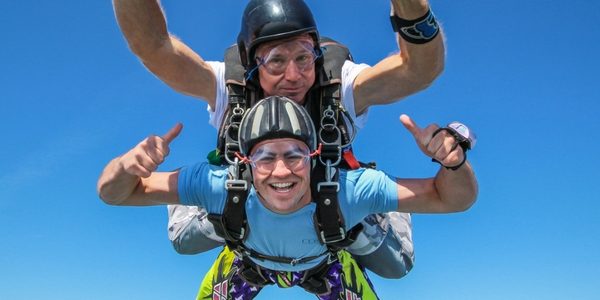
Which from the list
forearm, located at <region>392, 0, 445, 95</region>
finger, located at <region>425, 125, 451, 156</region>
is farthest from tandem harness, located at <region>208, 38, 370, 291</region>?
finger, located at <region>425, 125, 451, 156</region>

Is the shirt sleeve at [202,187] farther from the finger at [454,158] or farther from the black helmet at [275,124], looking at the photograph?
the finger at [454,158]

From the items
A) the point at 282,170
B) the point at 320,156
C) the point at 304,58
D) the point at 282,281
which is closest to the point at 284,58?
the point at 304,58

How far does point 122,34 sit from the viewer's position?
14.9 feet

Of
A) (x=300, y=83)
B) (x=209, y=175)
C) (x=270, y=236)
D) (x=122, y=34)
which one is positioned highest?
(x=122, y=34)

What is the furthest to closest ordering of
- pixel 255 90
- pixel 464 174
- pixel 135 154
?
pixel 255 90 < pixel 464 174 < pixel 135 154

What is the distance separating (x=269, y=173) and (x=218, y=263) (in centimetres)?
220

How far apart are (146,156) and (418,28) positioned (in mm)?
1952

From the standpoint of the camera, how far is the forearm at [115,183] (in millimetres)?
3984

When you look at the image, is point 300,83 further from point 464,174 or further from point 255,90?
point 464,174

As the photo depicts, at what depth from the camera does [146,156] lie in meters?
3.68

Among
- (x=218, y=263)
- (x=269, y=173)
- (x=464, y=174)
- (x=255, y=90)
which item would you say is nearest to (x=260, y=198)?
(x=269, y=173)

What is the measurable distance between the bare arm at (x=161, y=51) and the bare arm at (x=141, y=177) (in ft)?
2.46

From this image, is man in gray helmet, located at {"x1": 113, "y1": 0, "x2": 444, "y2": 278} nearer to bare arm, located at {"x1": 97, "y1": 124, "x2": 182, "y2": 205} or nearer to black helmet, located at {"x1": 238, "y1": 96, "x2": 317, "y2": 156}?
black helmet, located at {"x1": 238, "y1": 96, "x2": 317, "y2": 156}

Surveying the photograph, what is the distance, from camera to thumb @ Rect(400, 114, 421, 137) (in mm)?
3768
